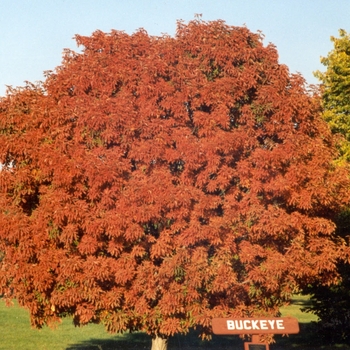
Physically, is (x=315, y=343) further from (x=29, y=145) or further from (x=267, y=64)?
(x=29, y=145)

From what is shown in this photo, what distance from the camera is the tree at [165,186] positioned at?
45.2ft

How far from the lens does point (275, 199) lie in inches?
593

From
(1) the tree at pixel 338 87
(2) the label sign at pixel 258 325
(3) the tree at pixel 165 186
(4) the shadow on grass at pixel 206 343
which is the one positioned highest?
(1) the tree at pixel 338 87

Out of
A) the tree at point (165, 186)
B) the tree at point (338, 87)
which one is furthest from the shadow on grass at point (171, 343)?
the tree at point (338, 87)

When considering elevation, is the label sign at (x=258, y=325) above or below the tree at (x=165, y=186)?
below

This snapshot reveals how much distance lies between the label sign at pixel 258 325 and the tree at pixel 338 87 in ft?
88.8

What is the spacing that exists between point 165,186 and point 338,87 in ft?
88.0

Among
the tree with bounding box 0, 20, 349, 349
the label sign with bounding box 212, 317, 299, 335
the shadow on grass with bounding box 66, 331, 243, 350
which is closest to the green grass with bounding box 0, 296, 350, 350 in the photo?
the shadow on grass with bounding box 66, 331, 243, 350

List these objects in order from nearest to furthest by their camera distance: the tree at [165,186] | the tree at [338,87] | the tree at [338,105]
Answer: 1. the tree at [165,186]
2. the tree at [338,105]
3. the tree at [338,87]

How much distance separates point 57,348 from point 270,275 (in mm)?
14753

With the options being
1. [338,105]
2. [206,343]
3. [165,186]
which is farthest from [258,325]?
[338,105]

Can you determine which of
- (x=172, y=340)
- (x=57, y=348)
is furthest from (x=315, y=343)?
(x=57, y=348)

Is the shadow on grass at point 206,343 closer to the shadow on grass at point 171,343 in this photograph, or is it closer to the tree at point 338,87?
the shadow on grass at point 171,343

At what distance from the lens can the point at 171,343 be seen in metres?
27.1
